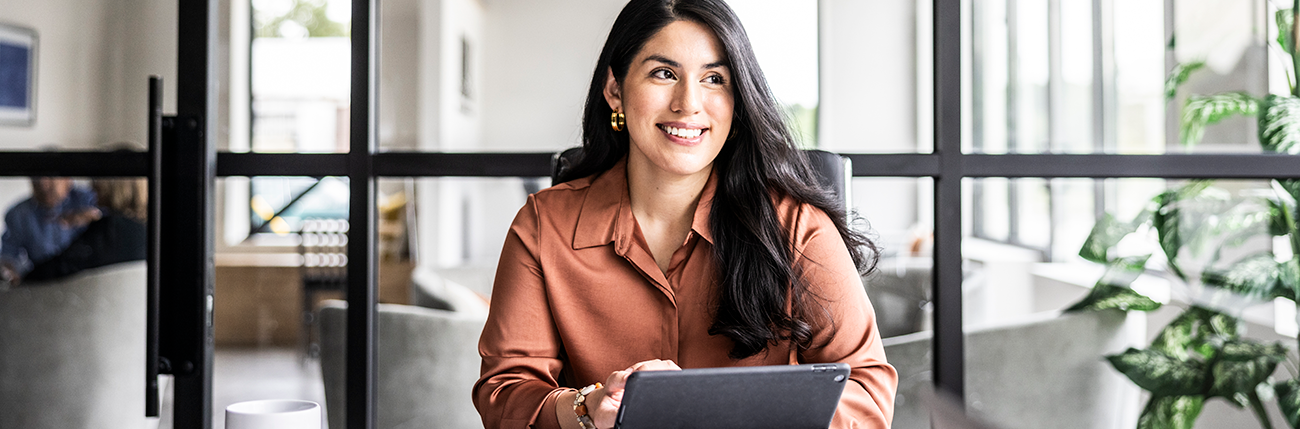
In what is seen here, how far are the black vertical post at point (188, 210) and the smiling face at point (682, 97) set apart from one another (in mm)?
898

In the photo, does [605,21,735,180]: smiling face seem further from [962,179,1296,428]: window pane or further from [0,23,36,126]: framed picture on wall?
[0,23,36,126]: framed picture on wall

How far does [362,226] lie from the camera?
5.94 feet

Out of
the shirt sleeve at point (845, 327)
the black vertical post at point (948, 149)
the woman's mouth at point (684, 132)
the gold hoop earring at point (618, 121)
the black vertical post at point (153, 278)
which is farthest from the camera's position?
the black vertical post at point (948, 149)

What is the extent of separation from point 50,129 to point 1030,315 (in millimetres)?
2184

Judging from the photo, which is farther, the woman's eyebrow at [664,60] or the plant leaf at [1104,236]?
the plant leaf at [1104,236]

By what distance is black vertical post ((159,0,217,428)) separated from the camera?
173 centimetres

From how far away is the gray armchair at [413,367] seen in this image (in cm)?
192

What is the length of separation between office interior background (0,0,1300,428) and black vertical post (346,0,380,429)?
1.3 inches

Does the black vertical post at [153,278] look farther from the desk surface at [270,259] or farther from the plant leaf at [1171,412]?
the plant leaf at [1171,412]

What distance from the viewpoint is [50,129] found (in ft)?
6.24

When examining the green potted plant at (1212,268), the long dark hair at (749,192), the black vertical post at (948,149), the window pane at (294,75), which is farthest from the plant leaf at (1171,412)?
the window pane at (294,75)

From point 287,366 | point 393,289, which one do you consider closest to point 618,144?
Result: point 393,289

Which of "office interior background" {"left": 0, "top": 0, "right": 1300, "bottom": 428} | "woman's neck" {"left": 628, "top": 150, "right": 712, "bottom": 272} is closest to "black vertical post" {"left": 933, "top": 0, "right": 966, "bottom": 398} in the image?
"office interior background" {"left": 0, "top": 0, "right": 1300, "bottom": 428}

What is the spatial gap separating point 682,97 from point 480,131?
857 mm
